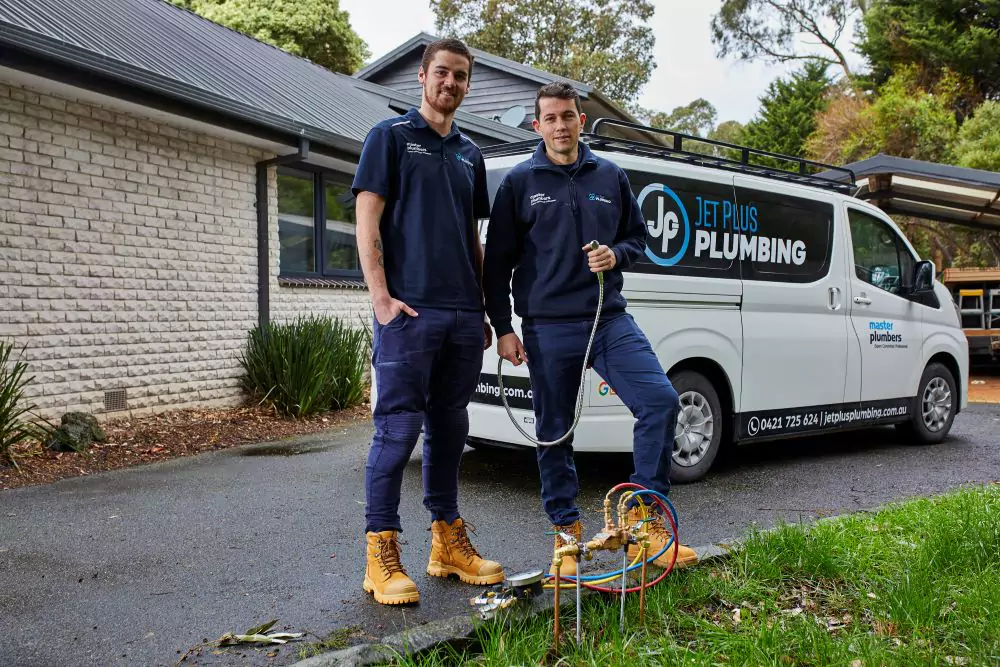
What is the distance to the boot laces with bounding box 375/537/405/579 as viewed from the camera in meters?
3.47

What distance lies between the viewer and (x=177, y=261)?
29.3 ft

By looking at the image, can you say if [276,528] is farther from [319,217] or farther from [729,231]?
[319,217]

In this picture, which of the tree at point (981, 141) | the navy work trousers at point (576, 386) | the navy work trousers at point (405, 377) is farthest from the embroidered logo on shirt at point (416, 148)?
the tree at point (981, 141)

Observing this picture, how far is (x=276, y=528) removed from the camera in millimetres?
4891

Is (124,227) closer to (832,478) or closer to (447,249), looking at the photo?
(447,249)

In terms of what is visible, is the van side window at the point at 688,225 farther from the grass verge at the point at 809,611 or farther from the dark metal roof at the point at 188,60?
the dark metal roof at the point at 188,60

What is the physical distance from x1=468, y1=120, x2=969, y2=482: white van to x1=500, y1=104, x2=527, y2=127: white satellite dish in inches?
452

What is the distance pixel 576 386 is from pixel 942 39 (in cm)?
2915

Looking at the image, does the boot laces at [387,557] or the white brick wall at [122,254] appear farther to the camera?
the white brick wall at [122,254]

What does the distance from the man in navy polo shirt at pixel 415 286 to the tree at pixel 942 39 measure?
28.5 m

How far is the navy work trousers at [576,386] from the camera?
3.59 meters

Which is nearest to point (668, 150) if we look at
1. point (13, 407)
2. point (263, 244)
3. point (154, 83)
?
point (154, 83)

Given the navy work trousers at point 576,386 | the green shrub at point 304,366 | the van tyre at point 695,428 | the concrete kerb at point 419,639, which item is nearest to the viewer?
the concrete kerb at point 419,639

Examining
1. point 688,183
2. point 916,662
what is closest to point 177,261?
point 688,183
